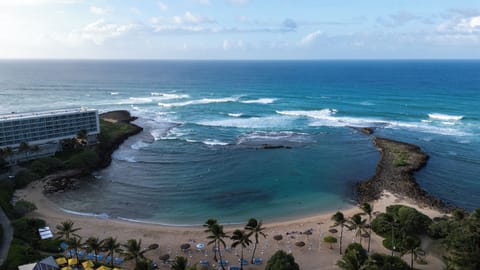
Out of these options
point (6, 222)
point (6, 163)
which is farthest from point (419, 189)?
point (6, 163)

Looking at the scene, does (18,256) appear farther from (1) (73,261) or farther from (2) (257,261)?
(2) (257,261)

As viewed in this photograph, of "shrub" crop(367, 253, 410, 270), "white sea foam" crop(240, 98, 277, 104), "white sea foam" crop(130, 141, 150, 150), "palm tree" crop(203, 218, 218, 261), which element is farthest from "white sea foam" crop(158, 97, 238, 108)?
"shrub" crop(367, 253, 410, 270)

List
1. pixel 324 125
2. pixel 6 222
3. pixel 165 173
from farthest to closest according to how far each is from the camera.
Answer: pixel 324 125
pixel 165 173
pixel 6 222

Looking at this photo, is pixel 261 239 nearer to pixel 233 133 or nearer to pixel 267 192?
pixel 267 192

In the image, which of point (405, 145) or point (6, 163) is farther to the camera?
point (405, 145)

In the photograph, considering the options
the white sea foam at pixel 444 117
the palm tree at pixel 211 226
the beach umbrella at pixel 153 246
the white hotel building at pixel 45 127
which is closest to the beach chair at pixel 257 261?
the palm tree at pixel 211 226

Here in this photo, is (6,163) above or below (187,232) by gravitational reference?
above
